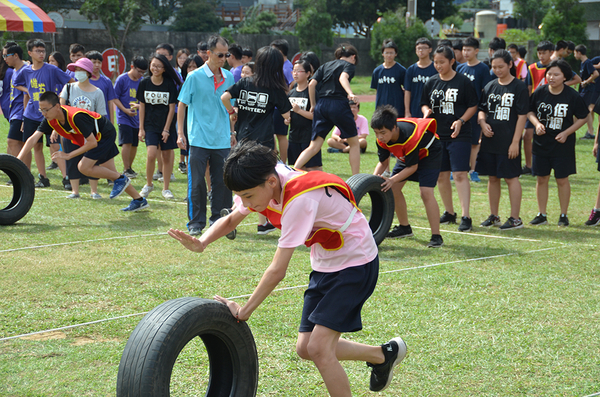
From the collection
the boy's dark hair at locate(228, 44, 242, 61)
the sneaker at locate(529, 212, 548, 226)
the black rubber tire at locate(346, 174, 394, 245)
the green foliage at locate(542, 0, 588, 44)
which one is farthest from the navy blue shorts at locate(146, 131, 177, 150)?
the green foliage at locate(542, 0, 588, 44)

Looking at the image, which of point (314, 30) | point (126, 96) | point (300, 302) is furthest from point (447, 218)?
point (314, 30)

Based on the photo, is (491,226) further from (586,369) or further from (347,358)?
(347,358)

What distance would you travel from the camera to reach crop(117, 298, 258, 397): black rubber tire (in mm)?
2738

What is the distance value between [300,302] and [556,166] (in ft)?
14.3

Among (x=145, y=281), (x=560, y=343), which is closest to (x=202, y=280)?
(x=145, y=281)

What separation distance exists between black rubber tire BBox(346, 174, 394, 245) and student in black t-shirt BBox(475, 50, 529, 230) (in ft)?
5.36

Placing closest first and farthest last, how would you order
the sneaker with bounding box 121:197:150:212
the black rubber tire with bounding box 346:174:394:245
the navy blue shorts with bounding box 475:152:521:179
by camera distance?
the black rubber tire with bounding box 346:174:394:245 < the navy blue shorts with bounding box 475:152:521:179 < the sneaker with bounding box 121:197:150:212

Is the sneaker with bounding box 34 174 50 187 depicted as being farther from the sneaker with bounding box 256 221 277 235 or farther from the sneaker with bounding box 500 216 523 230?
the sneaker with bounding box 500 216 523 230

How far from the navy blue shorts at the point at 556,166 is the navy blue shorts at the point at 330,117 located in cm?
239

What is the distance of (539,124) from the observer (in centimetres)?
749

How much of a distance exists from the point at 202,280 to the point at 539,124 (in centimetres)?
457

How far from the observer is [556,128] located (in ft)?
24.6

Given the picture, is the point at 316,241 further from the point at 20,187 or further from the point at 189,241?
the point at 20,187

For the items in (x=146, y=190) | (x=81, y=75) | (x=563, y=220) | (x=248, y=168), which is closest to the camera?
(x=248, y=168)
